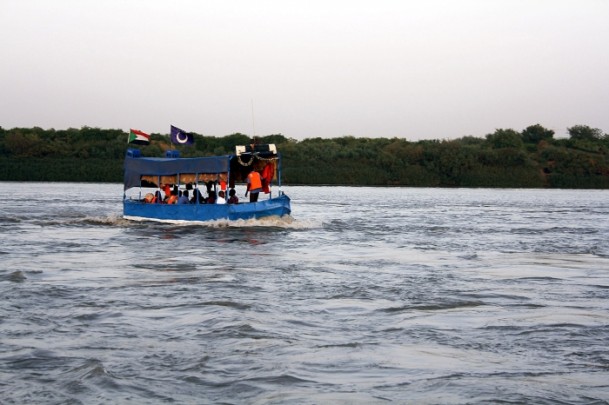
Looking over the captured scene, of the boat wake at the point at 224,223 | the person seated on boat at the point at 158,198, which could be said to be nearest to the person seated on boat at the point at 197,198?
the boat wake at the point at 224,223

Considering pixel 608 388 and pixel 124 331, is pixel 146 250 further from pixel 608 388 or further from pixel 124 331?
pixel 608 388

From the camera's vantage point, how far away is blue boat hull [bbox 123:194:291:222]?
27969 mm

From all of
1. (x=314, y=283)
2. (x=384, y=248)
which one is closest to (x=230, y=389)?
(x=314, y=283)

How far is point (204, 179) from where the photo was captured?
97.6 feet

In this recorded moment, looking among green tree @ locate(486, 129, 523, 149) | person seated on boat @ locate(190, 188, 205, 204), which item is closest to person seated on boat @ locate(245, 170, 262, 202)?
person seated on boat @ locate(190, 188, 205, 204)

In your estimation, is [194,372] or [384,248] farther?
[384,248]

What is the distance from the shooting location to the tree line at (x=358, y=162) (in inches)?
3844

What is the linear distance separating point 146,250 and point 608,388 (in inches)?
574

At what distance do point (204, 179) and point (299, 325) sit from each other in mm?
19305

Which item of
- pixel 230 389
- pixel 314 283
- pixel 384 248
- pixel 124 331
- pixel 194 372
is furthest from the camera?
pixel 384 248

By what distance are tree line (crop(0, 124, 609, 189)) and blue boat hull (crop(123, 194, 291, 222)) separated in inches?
2564

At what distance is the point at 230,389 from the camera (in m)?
7.78

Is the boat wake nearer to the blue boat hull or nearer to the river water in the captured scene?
the blue boat hull

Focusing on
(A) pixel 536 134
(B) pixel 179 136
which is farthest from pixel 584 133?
(B) pixel 179 136
